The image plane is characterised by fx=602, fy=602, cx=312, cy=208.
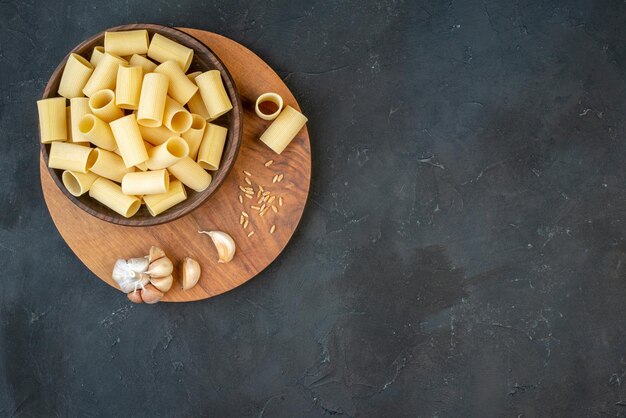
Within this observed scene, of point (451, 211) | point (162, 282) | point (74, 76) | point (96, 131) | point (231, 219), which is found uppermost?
point (74, 76)

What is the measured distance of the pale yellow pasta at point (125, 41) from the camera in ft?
6.69

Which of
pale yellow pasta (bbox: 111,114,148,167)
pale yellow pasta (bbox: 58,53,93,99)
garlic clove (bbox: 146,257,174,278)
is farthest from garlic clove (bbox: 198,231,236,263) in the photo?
pale yellow pasta (bbox: 58,53,93,99)

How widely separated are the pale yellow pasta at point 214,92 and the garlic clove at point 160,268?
574 millimetres

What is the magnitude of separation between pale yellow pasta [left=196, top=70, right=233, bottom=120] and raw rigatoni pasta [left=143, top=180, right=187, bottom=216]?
290mm

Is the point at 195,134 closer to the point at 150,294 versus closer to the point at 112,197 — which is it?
the point at 112,197

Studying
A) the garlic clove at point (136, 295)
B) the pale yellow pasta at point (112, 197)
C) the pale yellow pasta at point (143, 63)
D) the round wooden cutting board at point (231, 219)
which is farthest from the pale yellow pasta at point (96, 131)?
the garlic clove at point (136, 295)

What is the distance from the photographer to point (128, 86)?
6.46ft

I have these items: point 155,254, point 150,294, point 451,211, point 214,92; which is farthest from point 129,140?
point 451,211

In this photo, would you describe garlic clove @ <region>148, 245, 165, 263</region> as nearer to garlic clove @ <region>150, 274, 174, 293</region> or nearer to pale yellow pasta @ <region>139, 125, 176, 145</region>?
garlic clove @ <region>150, 274, 174, 293</region>

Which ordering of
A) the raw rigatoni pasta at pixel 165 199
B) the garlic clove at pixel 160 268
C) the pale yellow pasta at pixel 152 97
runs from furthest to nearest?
the garlic clove at pixel 160 268 < the raw rigatoni pasta at pixel 165 199 < the pale yellow pasta at pixel 152 97

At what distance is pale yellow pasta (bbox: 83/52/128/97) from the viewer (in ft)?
6.57

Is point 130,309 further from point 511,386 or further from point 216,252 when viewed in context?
point 511,386

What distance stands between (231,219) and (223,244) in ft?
0.33

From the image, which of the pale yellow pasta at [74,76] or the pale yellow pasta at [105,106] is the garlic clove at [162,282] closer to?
the pale yellow pasta at [105,106]
